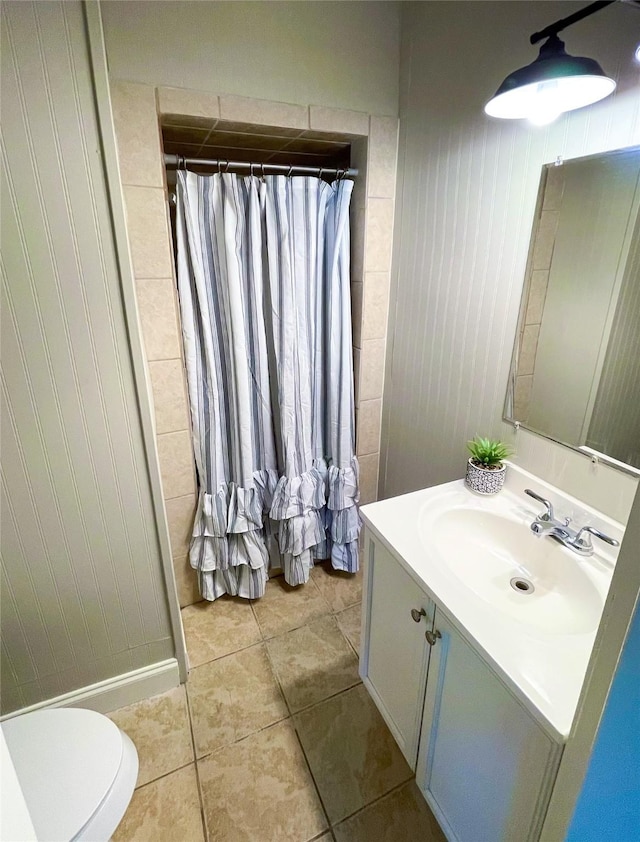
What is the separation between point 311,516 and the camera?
1.95 meters

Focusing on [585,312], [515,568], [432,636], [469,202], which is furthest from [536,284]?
[432,636]

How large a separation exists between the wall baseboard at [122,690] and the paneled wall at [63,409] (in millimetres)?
27

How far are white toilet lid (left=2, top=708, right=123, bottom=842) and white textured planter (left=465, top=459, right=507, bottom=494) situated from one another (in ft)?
3.85

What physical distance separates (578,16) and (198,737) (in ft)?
7.07

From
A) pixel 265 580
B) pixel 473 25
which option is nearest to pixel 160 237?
pixel 473 25

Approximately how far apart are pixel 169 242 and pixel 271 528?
127 cm

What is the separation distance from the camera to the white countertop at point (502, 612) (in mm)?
749

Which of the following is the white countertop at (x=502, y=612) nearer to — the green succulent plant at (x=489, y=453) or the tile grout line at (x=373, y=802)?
the green succulent plant at (x=489, y=453)

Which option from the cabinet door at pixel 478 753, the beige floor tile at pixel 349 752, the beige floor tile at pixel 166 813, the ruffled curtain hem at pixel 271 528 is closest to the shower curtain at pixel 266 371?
the ruffled curtain hem at pixel 271 528

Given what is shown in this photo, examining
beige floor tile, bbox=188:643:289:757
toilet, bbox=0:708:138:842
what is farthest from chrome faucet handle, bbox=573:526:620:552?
toilet, bbox=0:708:138:842

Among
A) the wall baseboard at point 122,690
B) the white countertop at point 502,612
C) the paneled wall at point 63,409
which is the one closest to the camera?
the white countertop at point 502,612

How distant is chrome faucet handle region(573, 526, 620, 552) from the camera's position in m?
1.03

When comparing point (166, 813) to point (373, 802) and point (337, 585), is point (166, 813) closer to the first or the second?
point (373, 802)

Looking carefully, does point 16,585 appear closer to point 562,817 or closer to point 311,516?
point 311,516
